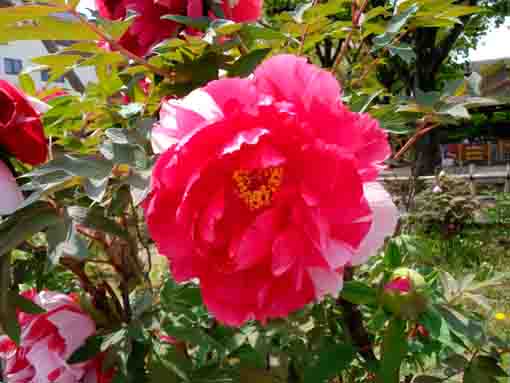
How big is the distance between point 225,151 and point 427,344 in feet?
2.03

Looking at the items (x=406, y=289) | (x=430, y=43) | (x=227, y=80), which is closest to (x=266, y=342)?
(x=406, y=289)

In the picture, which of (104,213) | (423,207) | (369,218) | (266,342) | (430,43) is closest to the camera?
(369,218)

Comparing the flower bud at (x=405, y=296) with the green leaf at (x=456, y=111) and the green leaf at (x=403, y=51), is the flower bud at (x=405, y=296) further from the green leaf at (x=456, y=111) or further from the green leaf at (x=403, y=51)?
the green leaf at (x=403, y=51)

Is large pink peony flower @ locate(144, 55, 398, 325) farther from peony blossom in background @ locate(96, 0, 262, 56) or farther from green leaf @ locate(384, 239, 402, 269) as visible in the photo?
green leaf @ locate(384, 239, 402, 269)

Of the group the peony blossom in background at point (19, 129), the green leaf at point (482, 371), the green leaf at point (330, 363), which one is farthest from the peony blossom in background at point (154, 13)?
the green leaf at point (482, 371)

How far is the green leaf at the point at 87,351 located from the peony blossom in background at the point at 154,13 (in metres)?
0.45

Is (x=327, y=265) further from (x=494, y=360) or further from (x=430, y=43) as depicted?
(x=430, y=43)

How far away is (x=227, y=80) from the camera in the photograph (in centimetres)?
47

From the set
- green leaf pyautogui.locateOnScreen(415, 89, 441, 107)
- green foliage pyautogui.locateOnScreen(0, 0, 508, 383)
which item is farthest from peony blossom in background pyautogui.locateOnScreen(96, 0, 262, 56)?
green leaf pyautogui.locateOnScreen(415, 89, 441, 107)

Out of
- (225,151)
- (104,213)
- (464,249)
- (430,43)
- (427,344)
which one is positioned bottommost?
(464,249)

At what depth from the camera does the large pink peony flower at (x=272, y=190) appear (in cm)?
45

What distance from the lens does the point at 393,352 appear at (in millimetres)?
673

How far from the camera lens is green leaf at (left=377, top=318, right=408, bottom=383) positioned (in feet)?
2.18

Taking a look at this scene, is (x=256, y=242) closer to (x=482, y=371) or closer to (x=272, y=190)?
(x=272, y=190)
